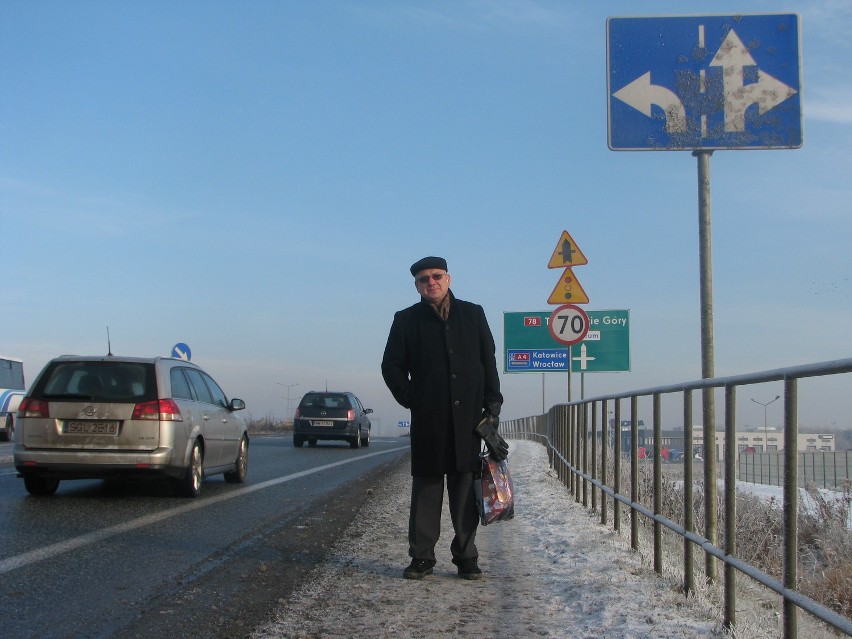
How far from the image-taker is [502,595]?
5875 mm

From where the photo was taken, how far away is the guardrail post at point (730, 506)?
4.75 meters

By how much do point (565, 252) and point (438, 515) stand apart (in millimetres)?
8882

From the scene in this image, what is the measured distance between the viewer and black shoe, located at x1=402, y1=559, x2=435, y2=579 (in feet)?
20.7

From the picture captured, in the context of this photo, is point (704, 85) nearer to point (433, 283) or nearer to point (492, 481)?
point (433, 283)

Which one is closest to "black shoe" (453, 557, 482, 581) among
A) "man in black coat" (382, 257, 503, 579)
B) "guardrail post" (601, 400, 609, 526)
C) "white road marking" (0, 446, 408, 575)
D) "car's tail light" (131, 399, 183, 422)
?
"man in black coat" (382, 257, 503, 579)

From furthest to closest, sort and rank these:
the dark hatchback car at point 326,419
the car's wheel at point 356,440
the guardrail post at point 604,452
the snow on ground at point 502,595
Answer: the car's wheel at point 356,440 → the dark hatchback car at point 326,419 → the guardrail post at point 604,452 → the snow on ground at point 502,595

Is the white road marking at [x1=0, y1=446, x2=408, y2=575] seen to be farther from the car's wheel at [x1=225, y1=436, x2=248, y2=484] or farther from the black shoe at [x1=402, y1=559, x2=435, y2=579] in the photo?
the black shoe at [x1=402, y1=559, x2=435, y2=579]

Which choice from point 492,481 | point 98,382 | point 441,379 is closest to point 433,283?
point 441,379

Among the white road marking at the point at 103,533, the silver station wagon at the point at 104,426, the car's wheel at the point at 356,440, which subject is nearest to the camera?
the white road marking at the point at 103,533

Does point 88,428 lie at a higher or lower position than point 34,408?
lower

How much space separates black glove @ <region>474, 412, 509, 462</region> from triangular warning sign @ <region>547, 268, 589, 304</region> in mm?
8779

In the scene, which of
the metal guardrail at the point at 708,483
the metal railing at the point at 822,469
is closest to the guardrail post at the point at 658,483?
the metal guardrail at the point at 708,483

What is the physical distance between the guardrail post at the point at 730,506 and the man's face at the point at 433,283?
2183 millimetres

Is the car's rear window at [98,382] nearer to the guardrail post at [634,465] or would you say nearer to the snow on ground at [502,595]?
the snow on ground at [502,595]
